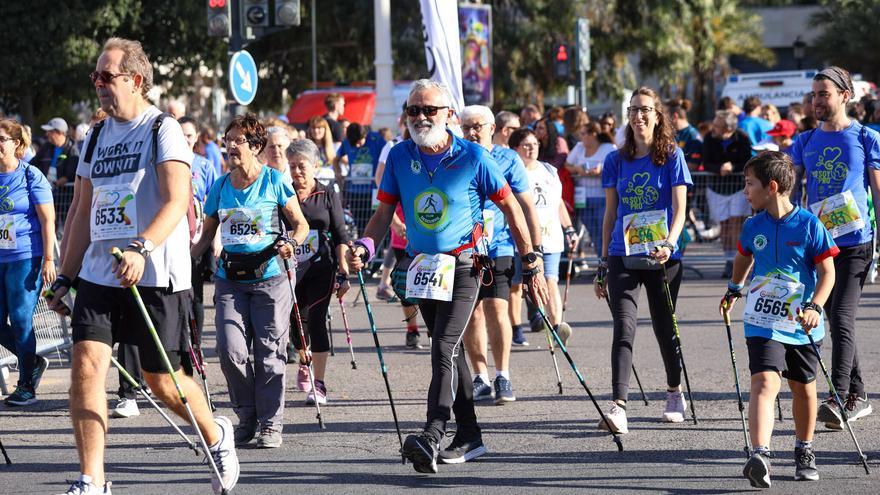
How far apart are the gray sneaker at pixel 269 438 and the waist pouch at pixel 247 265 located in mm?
854

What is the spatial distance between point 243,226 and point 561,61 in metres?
16.5

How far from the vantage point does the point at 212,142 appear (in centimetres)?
1795

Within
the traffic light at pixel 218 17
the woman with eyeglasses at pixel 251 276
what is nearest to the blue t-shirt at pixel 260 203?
the woman with eyeglasses at pixel 251 276

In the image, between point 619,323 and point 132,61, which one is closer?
point 132,61

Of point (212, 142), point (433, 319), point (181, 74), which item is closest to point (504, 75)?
point (181, 74)

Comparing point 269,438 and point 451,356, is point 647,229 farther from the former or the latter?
point 269,438

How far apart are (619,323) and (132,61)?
3.22 meters

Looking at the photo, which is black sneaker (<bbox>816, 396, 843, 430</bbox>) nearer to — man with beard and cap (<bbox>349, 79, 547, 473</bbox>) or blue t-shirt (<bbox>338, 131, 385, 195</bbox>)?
man with beard and cap (<bbox>349, 79, 547, 473</bbox>)

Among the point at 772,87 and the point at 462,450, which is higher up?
the point at 772,87

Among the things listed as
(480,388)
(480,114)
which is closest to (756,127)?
(480,114)

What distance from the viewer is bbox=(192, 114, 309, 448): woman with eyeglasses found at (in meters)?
7.64

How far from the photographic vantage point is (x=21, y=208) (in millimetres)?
8953

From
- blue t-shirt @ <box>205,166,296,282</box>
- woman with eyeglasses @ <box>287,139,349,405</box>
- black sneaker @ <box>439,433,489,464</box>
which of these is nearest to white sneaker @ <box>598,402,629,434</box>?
black sneaker @ <box>439,433,489,464</box>

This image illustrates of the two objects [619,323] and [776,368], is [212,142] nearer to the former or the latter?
[619,323]
